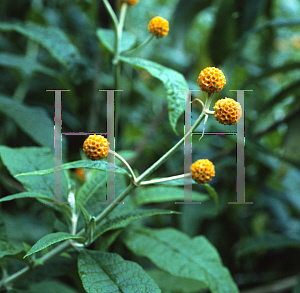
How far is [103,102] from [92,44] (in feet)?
0.89

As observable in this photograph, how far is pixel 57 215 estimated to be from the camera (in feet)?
2.02

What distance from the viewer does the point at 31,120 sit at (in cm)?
84

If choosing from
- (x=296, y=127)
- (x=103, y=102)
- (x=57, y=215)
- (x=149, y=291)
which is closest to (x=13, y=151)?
(x=57, y=215)

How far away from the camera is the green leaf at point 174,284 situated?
903mm

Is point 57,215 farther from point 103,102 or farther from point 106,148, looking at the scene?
point 103,102

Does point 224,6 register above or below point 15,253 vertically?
above

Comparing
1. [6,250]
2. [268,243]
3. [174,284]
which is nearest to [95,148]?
[6,250]

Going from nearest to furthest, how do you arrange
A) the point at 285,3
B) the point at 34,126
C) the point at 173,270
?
1. the point at 173,270
2. the point at 34,126
3. the point at 285,3

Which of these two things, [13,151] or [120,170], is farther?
[13,151]

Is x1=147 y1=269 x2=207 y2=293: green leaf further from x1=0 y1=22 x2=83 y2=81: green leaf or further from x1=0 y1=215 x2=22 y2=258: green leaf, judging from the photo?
x1=0 y1=22 x2=83 y2=81: green leaf

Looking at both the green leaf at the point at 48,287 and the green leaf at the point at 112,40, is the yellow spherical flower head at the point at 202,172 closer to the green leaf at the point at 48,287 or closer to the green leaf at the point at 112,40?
the green leaf at the point at 112,40

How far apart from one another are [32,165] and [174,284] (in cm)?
58

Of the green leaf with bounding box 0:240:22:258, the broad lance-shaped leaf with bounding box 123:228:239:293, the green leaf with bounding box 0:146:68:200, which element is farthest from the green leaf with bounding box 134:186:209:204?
the green leaf with bounding box 0:240:22:258

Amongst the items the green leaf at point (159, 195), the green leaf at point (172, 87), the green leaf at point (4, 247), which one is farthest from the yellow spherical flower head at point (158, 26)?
the green leaf at point (4, 247)
